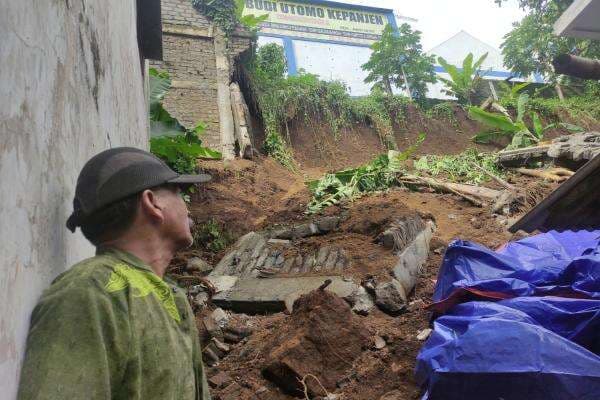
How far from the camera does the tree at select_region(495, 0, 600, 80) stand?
16094 millimetres

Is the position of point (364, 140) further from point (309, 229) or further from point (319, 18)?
point (319, 18)

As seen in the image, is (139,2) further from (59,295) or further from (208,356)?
(59,295)

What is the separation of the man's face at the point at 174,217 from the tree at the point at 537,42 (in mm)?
18320

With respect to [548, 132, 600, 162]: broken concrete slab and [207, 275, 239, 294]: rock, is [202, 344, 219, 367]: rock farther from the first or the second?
[548, 132, 600, 162]: broken concrete slab

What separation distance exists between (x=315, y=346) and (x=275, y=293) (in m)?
1.22

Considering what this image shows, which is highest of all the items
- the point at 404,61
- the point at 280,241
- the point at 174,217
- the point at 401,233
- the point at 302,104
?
the point at 404,61

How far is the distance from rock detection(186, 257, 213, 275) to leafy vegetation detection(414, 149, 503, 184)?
643 cm

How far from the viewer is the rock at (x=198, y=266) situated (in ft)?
18.0

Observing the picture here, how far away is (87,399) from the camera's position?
984 mm

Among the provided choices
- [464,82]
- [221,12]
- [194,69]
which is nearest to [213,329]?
[194,69]

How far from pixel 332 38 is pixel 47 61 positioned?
925 inches

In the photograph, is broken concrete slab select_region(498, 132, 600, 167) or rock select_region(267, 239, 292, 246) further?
broken concrete slab select_region(498, 132, 600, 167)

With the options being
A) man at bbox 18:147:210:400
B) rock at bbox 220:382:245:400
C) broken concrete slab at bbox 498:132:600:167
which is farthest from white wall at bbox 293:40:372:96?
man at bbox 18:147:210:400

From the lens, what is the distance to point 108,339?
1081 millimetres
